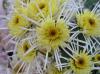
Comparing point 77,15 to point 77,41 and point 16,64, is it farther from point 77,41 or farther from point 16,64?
point 16,64

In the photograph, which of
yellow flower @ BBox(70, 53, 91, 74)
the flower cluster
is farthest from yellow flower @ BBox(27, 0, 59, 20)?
yellow flower @ BBox(70, 53, 91, 74)

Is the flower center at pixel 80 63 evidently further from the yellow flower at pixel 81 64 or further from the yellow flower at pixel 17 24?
the yellow flower at pixel 17 24

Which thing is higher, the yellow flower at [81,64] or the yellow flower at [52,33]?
the yellow flower at [52,33]

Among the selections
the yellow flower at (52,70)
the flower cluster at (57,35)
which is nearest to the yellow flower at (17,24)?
the flower cluster at (57,35)

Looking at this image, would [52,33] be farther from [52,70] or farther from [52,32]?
[52,70]

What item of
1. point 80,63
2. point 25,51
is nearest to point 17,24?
point 25,51

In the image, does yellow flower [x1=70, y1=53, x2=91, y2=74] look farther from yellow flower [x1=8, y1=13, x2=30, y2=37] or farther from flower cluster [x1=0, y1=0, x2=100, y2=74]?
yellow flower [x1=8, y1=13, x2=30, y2=37]
